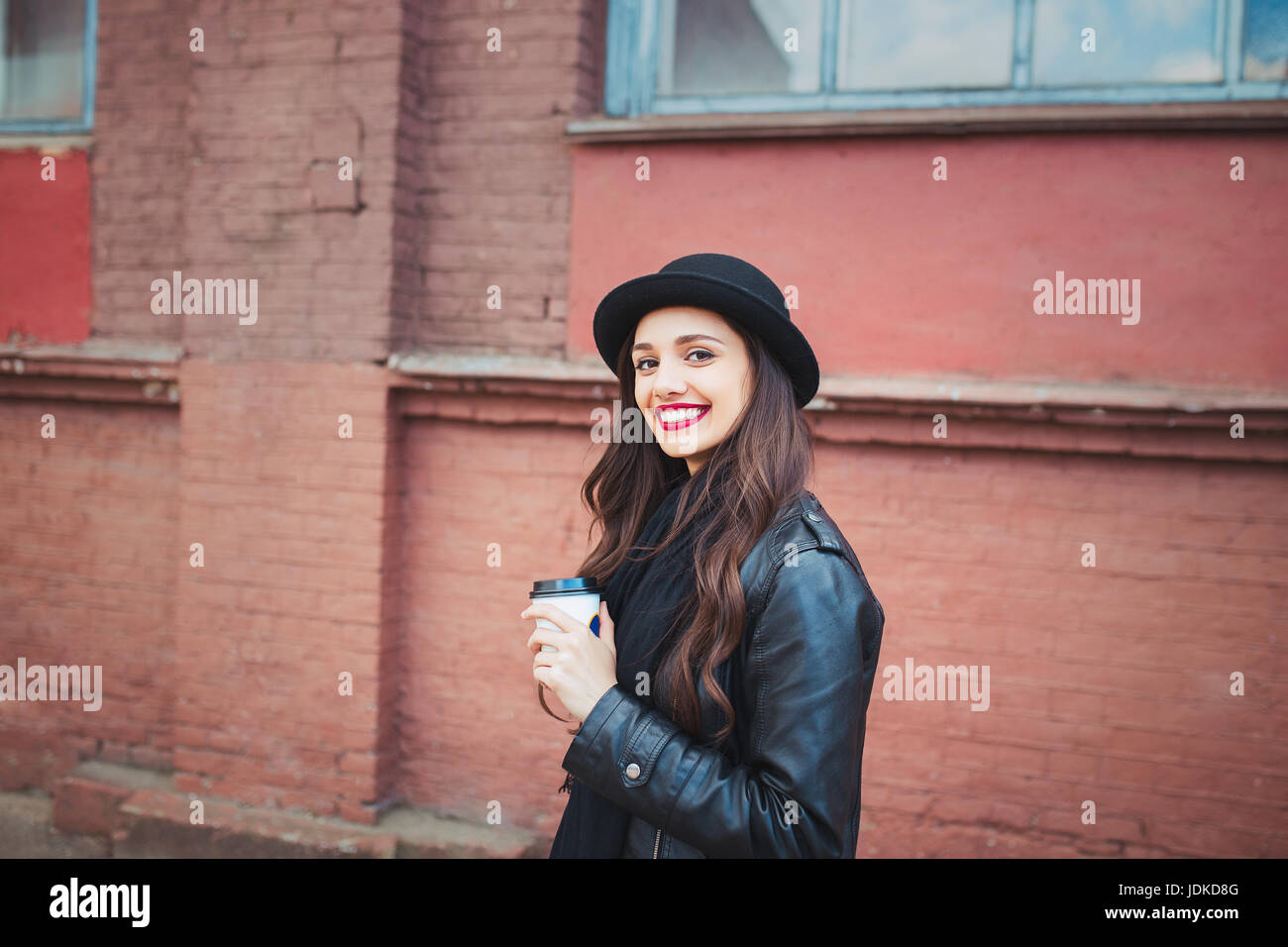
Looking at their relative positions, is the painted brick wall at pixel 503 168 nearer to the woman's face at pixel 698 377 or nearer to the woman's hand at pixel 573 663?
the woman's face at pixel 698 377

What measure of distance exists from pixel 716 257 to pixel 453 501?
2.64m

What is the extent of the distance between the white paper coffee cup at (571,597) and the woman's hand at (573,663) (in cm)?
1

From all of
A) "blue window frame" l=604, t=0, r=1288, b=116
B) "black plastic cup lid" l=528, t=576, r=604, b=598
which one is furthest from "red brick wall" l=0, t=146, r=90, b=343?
"black plastic cup lid" l=528, t=576, r=604, b=598

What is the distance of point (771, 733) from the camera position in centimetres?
155

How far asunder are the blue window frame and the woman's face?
2475 mm

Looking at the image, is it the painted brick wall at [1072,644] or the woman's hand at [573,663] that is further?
the painted brick wall at [1072,644]

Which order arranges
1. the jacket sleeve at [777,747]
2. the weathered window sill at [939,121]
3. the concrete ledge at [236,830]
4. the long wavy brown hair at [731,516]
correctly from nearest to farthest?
1. the jacket sleeve at [777,747]
2. the long wavy brown hair at [731,516]
3. the weathered window sill at [939,121]
4. the concrete ledge at [236,830]

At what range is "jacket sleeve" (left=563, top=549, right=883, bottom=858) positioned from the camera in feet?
4.99

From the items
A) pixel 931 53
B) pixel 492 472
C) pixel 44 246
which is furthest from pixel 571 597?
pixel 44 246

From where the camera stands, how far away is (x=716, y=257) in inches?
72.5

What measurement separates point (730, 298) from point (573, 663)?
764 millimetres

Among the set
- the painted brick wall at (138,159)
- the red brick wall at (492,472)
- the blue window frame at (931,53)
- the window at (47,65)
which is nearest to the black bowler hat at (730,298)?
the red brick wall at (492,472)

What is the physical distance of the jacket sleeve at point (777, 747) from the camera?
4.99 feet

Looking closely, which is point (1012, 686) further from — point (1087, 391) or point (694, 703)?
point (694, 703)
